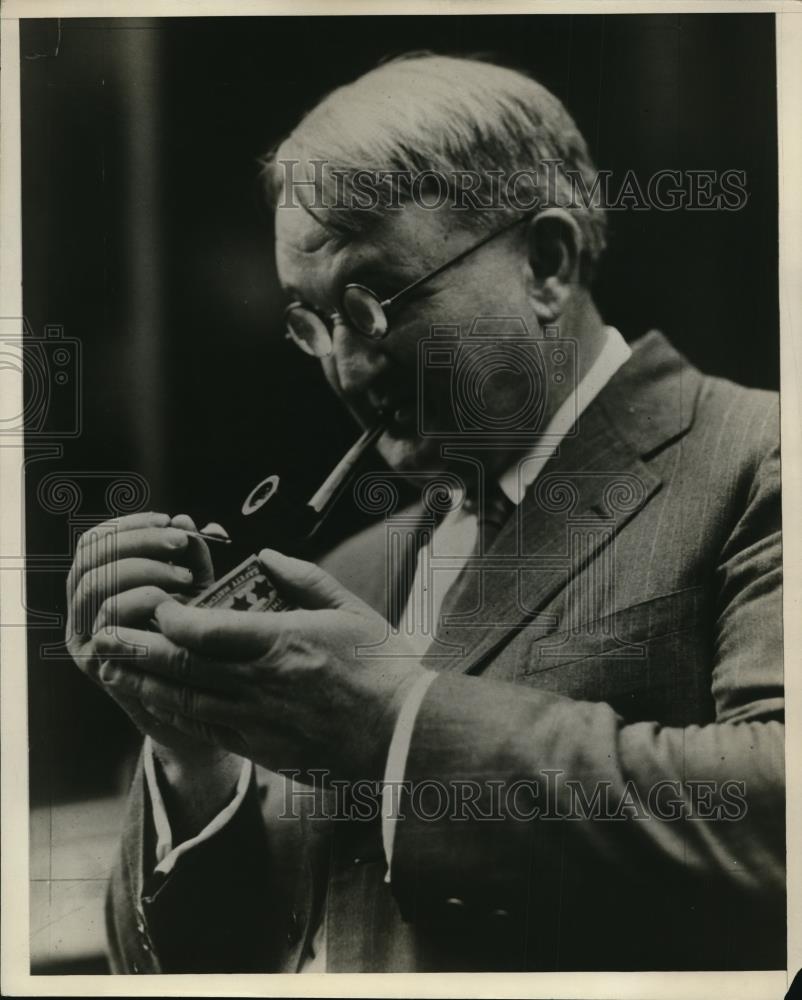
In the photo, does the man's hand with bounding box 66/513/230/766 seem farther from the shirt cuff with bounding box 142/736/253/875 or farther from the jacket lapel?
the jacket lapel

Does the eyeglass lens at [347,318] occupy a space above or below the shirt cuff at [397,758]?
above

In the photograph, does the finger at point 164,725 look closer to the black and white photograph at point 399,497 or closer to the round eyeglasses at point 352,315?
the black and white photograph at point 399,497

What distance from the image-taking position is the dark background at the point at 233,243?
3141 mm

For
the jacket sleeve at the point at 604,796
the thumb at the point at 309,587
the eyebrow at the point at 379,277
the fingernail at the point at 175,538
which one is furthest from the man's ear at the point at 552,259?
the fingernail at the point at 175,538

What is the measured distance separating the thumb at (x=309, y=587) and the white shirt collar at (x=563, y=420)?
23.2 inches

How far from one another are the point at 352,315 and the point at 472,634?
1.03 metres

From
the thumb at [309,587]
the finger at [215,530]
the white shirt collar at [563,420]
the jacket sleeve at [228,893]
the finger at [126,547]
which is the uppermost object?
the white shirt collar at [563,420]

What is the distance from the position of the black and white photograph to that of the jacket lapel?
11 mm

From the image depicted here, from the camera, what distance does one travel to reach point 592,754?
3.06m

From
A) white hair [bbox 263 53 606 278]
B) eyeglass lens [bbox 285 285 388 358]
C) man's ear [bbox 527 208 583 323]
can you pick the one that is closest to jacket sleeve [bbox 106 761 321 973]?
eyeglass lens [bbox 285 285 388 358]

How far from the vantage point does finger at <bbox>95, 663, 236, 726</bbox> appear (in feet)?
10.1

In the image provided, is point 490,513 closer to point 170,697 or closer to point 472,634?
point 472,634

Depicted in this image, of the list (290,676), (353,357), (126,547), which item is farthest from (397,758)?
(353,357)

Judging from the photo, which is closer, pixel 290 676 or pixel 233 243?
pixel 290 676
